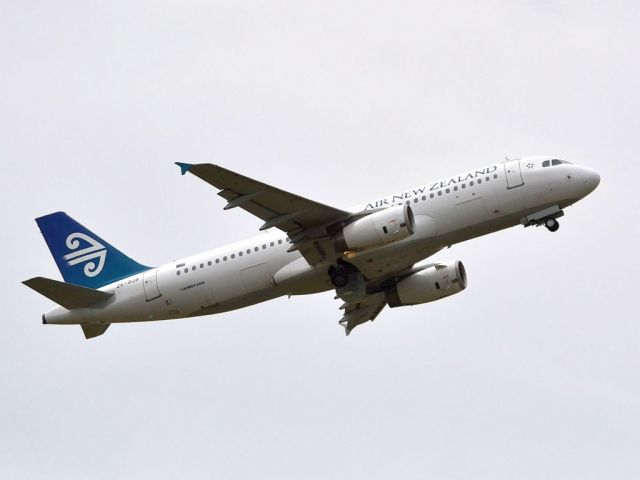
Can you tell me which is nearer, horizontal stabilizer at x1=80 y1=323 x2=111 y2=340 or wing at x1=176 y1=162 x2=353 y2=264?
wing at x1=176 y1=162 x2=353 y2=264

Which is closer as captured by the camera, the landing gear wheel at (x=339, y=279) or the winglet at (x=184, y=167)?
the winglet at (x=184, y=167)

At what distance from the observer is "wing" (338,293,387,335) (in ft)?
202

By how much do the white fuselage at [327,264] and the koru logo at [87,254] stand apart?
1919 mm

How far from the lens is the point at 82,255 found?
200 ft

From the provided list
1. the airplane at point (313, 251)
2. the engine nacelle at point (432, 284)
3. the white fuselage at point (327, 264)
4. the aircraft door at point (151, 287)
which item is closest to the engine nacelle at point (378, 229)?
the airplane at point (313, 251)

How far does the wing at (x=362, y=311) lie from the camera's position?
202ft

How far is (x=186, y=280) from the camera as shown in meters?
57.2

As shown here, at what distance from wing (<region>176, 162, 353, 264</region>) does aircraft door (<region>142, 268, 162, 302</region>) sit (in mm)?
7041

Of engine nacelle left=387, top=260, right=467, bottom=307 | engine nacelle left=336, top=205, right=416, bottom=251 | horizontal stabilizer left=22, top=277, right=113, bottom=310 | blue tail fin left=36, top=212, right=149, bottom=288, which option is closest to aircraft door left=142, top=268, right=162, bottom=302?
blue tail fin left=36, top=212, right=149, bottom=288

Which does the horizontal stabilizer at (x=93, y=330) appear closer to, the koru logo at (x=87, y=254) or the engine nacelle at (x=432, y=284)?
the koru logo at (x=87, y=254)

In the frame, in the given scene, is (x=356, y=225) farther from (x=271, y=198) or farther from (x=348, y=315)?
(x=348, y=315)

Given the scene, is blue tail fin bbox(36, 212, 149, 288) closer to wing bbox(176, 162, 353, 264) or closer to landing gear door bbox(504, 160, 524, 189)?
wing bbox(176, 162, 353, 264)

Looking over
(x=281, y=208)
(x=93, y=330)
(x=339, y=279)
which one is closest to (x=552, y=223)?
(x=339, y=279)

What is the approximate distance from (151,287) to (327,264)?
8564 millimetres
